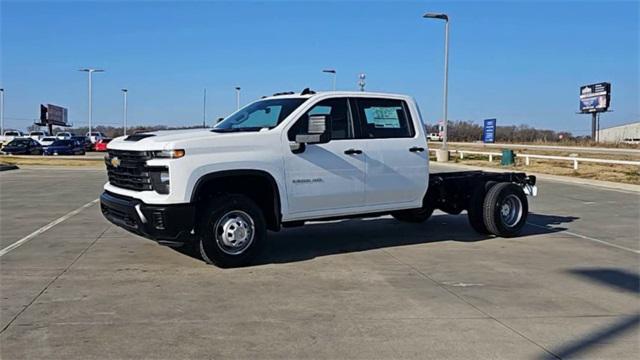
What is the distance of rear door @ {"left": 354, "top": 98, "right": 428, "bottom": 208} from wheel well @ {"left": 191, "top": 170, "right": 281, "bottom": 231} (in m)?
1.42

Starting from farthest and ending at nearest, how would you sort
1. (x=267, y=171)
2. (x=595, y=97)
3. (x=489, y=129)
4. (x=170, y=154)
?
(x=595, y=97) < (x=489, y=129) < (x=267, y=171) < (x=170, y=154)

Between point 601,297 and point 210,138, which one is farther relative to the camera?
point 210,138

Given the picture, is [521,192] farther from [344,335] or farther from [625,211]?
[344,335]

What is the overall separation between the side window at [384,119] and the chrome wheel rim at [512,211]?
2.28m

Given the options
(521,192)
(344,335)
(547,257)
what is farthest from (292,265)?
(521,192)

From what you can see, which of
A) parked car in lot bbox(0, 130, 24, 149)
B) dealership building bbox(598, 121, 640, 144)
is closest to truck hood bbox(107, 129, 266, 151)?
parked car in lot bbox(0, 130, 24, 149)

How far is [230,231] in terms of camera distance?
7.81 m

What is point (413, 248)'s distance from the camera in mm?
9477

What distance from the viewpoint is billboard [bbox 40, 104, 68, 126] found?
91500 mm

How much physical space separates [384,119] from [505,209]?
2.78 m

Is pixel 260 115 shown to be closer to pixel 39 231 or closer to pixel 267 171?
pixel 267 171

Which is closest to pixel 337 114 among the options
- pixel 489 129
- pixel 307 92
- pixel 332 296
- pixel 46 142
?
pixel 307 92

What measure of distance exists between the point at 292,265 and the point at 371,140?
207cm

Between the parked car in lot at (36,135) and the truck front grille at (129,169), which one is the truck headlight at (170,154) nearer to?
the truck front grille at (129,169)
